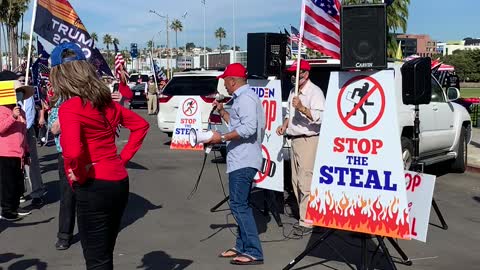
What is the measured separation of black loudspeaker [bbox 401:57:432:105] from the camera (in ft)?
20.6

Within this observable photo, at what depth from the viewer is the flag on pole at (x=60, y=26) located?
809 cm

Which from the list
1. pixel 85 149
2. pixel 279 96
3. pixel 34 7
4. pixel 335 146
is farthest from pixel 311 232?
pixel 34 7

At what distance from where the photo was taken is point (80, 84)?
371 cm

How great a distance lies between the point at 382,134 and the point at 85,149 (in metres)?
2.48

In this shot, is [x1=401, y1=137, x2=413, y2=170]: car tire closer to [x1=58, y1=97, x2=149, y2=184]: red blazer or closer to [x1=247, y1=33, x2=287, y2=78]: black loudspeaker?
[x1=247, y1=33, x2=287, y2=78]: black loudspeaker

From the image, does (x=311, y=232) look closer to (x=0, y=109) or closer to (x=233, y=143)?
(x=233, y=143)

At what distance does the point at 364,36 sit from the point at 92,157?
258cm

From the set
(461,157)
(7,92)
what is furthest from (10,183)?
(461,157)

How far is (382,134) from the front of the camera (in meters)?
4.89

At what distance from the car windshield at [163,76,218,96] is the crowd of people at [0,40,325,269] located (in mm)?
Answer: 5387

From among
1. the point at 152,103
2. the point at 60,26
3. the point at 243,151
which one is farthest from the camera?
the point at 152,103

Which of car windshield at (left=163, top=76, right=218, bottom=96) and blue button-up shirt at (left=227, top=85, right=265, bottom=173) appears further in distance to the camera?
car windshield at (left=163, top=76, right=218, bottom=96)

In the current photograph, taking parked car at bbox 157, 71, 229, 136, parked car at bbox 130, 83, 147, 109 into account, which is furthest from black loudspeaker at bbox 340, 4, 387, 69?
parked car at bbox 130, 83, 147, 109

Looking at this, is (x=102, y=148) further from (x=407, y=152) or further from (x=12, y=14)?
(x=12, y=14)
